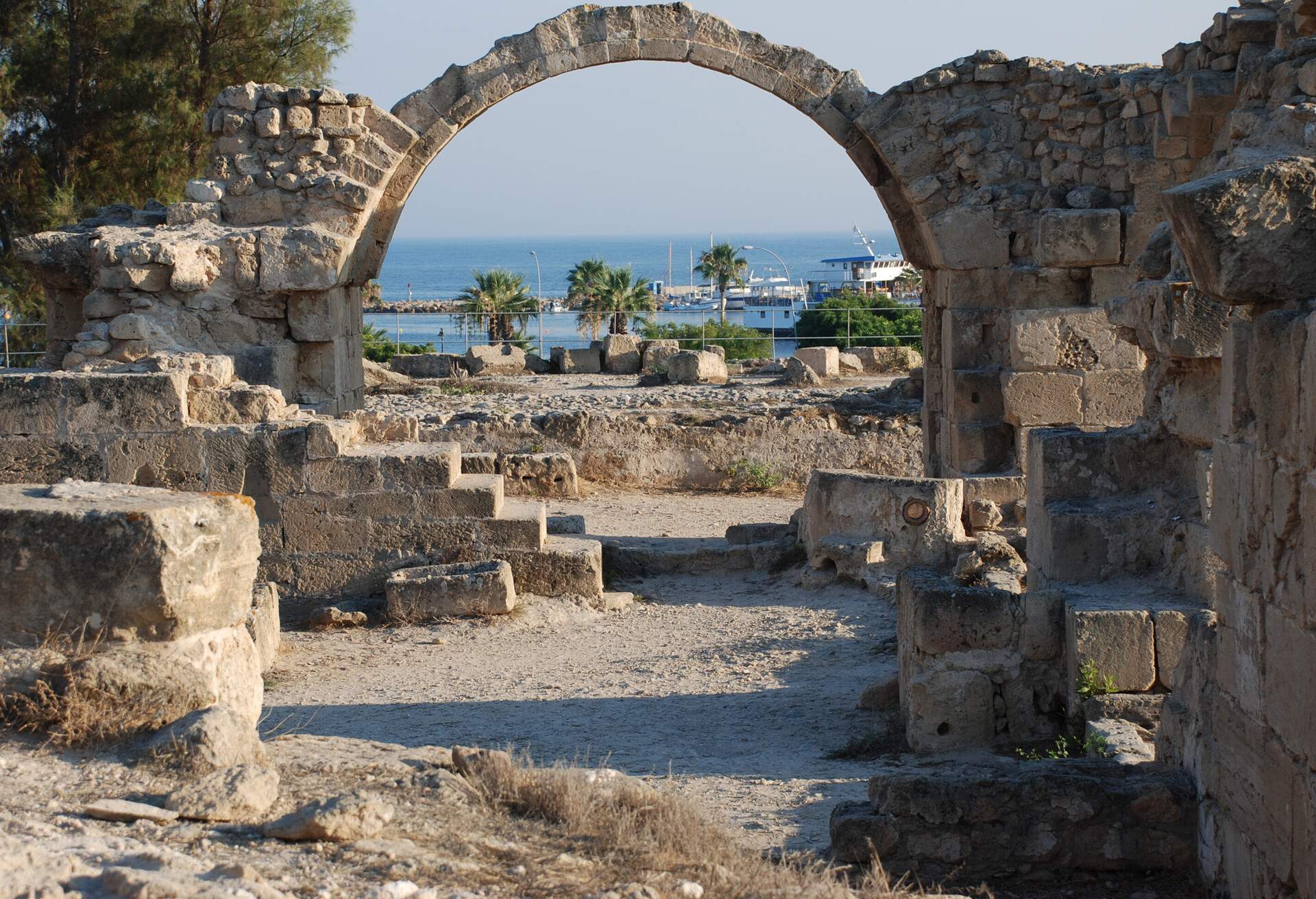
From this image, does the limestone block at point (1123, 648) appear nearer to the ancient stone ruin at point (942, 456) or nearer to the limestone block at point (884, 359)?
the ancient stone ruin at point (942, 456)

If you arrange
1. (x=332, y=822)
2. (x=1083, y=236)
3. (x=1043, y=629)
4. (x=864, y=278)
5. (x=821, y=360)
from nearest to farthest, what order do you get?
(x=332, y=822)
(x=1043, y=629)
(x=1083, y=236)
(x=821, y=360)
(x=864, y=278)

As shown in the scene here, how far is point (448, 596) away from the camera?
7.87 meters

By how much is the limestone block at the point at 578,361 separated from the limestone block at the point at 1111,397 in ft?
40.2

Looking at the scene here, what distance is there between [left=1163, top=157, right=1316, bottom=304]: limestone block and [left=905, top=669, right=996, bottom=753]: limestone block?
7.45 feet

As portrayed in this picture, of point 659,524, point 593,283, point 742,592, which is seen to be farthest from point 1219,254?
point 593,283

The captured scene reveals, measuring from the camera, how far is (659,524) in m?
11.0

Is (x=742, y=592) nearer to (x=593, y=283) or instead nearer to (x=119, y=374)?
(x=119, y=374)

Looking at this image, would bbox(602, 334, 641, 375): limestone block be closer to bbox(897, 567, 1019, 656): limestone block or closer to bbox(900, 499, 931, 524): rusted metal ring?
bbox(900, 499, 931, 524): rusted metal ring

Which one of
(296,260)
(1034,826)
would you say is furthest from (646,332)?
(1034,826)

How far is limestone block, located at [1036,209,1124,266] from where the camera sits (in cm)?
1012

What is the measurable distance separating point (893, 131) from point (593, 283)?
78.6 ft

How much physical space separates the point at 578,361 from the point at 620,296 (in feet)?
40.1

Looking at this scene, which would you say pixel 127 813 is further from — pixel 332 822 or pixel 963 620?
pixel 963 620

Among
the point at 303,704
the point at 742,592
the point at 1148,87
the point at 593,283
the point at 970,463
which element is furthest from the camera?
the point at 593,283
